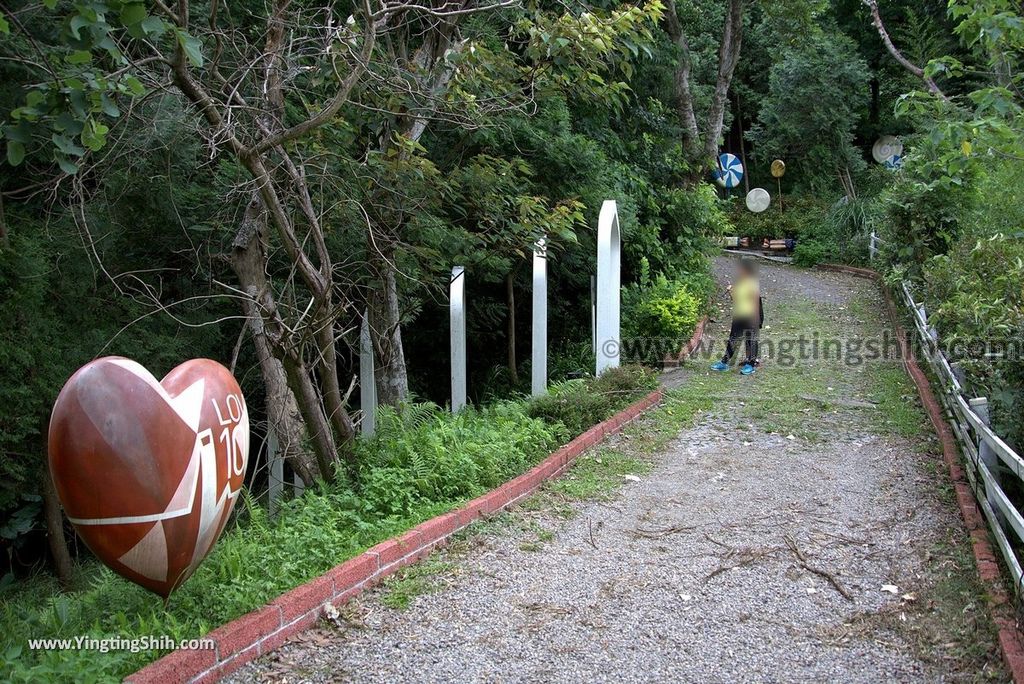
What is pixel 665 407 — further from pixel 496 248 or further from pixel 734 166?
pixel 734 166

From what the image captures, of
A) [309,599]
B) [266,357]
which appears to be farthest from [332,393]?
[309,599]

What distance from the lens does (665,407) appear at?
11211 millimetres

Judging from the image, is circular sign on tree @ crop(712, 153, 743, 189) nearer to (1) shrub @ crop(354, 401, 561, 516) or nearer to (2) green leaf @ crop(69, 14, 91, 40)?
(1) shrub @ crop(354, 401, 561, 516)

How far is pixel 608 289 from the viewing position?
1189 centimetres

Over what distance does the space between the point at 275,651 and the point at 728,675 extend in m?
2.38

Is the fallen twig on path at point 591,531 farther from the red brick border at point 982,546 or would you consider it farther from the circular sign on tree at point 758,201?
the circular sign on tree at point 758,201

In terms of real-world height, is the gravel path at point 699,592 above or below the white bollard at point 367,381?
below

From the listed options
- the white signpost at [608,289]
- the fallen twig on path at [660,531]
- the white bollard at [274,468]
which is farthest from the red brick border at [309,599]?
the white signpost at [608,289]

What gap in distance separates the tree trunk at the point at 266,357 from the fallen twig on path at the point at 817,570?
453cm

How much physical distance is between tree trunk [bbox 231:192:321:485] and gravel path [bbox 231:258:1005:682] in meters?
2.77

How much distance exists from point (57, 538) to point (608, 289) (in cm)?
733

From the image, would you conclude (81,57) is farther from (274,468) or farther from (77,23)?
(274,468)

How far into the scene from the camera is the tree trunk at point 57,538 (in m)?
9.91

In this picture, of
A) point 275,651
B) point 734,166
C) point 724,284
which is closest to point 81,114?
point 275,651
